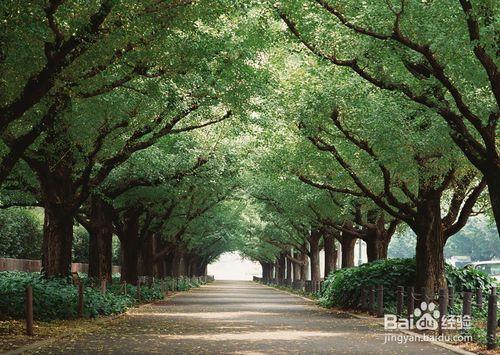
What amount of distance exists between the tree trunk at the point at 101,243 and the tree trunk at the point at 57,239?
597 centimetres

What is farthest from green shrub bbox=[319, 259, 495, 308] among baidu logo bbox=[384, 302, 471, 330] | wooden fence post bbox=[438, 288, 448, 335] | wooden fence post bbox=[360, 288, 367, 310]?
wooden fence post bbox=[438, 288, 448, 335]

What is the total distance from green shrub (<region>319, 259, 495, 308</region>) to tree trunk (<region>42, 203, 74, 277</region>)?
34.6 feet

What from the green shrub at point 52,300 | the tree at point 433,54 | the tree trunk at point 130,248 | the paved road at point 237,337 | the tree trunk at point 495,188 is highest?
the tree at point 433,54

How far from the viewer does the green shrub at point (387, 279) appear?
82.8ft

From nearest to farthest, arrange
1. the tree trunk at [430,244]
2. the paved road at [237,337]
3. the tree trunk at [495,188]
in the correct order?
the paved road at [237,337] → the tree trunk at [495,188] → the tree trunk at [430,244]

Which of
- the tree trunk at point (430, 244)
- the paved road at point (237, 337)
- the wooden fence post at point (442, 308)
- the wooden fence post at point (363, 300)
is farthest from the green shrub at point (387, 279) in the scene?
the wooden fence post at point (442, 308)

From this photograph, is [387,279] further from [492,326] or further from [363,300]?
[492,326]

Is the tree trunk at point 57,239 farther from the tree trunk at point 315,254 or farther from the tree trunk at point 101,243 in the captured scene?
the tree trunk at point 315,254

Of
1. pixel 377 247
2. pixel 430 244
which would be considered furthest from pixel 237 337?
pixel 377 247

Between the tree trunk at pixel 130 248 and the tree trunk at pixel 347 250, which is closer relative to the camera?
the tree trunk at pixel 130 248

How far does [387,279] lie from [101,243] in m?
11.9

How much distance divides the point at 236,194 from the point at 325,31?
2943 centimetres

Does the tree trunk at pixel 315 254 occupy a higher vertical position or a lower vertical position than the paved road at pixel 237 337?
higher

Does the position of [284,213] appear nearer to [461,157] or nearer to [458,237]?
[461,157]
